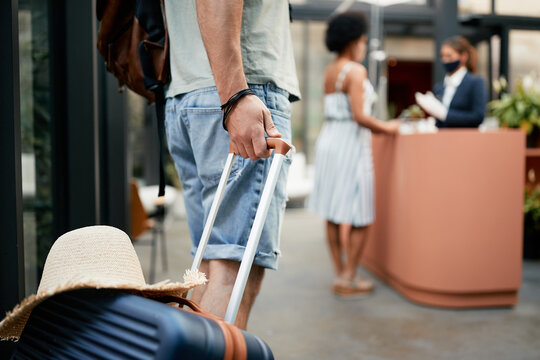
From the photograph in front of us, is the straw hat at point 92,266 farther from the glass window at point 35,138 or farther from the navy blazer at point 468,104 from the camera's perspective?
the navy blazer at point 468,104

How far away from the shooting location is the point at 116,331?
2.32 feet

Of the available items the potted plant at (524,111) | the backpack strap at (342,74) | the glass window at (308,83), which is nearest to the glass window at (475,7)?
the glass window at (308,83)

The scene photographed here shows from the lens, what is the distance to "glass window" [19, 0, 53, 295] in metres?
1.90

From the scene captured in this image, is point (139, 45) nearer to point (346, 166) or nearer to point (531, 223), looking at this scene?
point (346, 166)

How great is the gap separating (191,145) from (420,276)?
2021 mm

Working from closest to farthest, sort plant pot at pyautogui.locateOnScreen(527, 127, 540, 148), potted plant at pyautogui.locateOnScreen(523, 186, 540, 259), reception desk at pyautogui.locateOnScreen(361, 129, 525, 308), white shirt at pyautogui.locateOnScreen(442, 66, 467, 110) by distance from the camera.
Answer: reception desk at pyautogui.locateOnScreen(361, 129, 525, 308) → white shirt at pyautogui.locateOnScreen(442, 66, 467, 110) → potted plant at pyautogui.locateOnScreen(523, 186, 540, 259) → plant pot at pyautogui.locateOnScreen(527, 127, 540, 148)

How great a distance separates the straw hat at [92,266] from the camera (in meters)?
0.82

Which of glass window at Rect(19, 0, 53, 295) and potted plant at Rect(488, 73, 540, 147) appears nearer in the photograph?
glass window at Rect(19, 0, 53, 295)

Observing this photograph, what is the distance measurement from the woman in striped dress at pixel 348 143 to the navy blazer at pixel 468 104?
0.38 meters

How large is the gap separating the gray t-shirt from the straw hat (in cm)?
42

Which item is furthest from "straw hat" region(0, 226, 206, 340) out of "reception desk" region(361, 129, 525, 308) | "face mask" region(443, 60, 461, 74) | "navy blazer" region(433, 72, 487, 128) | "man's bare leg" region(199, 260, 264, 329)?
"face mask" region(443, 60, 461, 74)

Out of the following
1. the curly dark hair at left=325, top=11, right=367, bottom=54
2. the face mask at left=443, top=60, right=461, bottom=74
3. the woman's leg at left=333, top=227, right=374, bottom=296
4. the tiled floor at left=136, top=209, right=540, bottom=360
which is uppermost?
the curly dark hair at left=325, top=11, right=367, bottom=54

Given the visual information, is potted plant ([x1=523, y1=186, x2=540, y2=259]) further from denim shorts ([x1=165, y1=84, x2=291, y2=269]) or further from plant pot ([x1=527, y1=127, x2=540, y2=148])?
denim shorts ([x1=165, y1=84, x2=291, y2=269])

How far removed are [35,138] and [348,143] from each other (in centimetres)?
177
